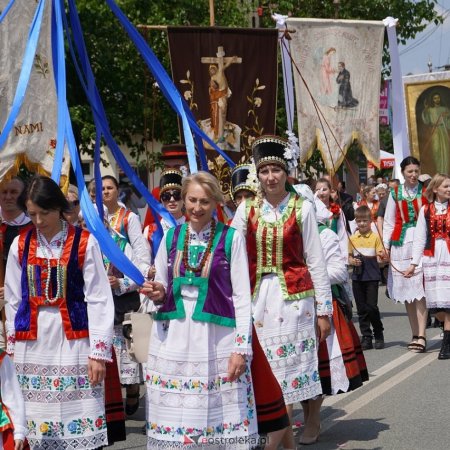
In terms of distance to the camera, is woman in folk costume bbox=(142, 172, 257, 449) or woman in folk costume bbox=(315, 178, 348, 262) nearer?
woman in folk costume bbox=(142, 172, 257, 449)

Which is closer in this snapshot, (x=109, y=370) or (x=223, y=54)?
(x=109, y=370)

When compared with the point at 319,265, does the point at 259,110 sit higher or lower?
higher

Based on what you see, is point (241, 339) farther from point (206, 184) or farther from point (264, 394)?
point (206, 184)

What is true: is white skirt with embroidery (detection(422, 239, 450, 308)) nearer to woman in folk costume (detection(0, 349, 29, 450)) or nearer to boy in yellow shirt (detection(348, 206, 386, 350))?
boy in yellow shirt (detection(348, 206, 386, 350))

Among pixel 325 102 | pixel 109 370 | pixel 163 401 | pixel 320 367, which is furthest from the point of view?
pixel 325 102

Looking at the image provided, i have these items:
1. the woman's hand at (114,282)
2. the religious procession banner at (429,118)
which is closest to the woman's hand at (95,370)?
the woman's hand at (114,282)

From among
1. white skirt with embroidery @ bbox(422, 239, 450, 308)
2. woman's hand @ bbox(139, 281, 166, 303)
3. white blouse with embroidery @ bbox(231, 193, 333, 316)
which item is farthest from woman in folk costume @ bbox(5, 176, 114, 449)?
white skirt with embroidery @ bbox(422, 239, 450, 308)

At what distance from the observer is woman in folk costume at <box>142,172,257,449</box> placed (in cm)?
545

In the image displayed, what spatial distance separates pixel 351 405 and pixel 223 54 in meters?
4.98

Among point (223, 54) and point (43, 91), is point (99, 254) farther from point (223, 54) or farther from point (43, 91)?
point (223, 54)

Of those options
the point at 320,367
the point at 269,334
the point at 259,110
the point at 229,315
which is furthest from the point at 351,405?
the point at 259,110

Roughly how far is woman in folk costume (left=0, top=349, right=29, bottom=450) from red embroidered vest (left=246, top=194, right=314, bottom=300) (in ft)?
7.31

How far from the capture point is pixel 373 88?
48.0 ft

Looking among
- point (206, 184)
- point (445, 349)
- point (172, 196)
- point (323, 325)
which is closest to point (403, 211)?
point (445, 349)
